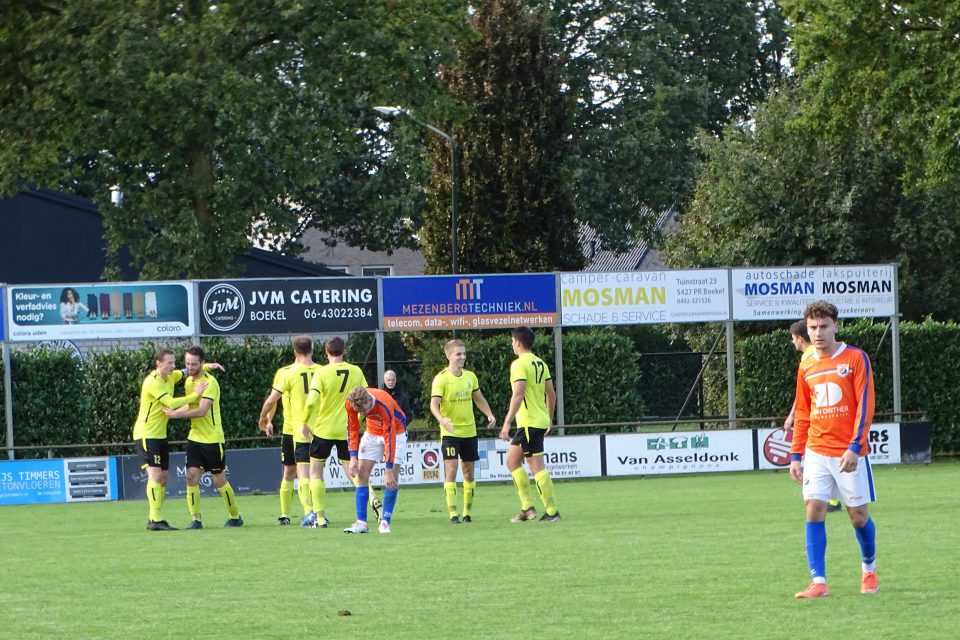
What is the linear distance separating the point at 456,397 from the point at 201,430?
3005 millimetres

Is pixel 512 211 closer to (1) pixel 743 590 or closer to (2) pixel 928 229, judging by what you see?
(2) pixel 928 229

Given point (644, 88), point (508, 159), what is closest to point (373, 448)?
point (508, 159)

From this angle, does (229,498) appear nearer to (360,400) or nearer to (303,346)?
(303,346)

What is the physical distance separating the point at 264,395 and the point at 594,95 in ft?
86.6

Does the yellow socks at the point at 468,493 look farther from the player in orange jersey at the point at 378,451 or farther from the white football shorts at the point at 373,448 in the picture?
the white football shorts at the point at 373,448

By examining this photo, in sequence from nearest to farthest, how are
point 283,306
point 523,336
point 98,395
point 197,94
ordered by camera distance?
1. point 523,336
2. point 283,306
3. point 98,395
4. point 197,94

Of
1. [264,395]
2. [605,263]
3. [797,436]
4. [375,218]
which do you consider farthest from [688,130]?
[797,436]

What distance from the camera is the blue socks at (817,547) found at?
31.9 ft

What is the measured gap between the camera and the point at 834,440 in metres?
9.76

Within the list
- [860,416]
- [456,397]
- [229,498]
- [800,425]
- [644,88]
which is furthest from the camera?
[644,88]

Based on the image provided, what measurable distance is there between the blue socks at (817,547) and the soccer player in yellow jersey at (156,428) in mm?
9340

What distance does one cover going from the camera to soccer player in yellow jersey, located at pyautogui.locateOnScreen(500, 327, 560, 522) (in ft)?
55.2

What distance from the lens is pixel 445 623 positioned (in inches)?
357

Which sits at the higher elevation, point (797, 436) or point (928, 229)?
point (928, 229)
